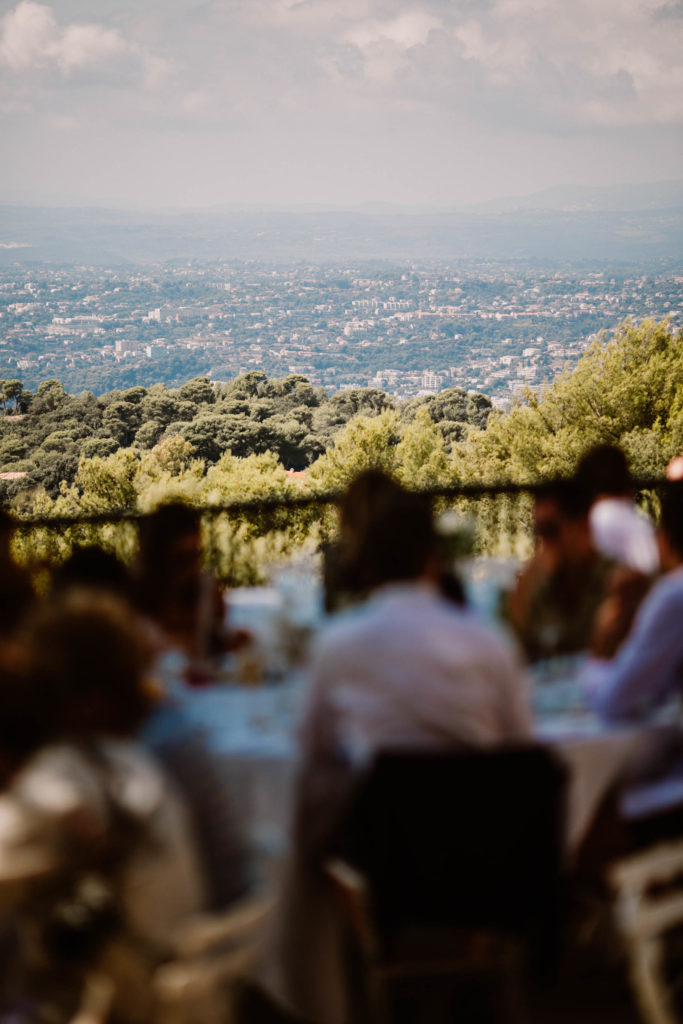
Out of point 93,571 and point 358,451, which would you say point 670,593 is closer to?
point 93,571

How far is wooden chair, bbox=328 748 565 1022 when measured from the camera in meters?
1.24

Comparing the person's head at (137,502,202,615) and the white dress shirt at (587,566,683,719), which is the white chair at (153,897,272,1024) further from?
the person's head at (137,502,202,615)

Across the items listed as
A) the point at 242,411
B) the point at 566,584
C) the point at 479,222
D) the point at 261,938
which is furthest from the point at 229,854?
the point at 479,222

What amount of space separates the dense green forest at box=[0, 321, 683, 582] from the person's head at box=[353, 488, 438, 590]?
27.3m

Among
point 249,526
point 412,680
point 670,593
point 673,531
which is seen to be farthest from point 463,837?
point 249,526

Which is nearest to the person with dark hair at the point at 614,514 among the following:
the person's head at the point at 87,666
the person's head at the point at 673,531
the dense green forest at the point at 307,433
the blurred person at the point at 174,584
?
the person's head at the point at 673,531

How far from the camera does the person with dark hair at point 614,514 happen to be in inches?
103

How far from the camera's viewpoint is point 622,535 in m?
2.63

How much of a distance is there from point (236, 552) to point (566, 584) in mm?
2733

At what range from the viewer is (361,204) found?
130125 millimetres

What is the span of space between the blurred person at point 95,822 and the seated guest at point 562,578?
120 centimetres

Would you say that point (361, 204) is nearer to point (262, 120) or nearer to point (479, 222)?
point (479, 222)

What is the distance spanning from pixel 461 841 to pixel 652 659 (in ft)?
2.25

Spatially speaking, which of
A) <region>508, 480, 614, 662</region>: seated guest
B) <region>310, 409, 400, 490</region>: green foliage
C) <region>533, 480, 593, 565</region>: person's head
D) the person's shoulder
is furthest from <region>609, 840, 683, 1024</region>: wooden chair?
<region>310, 409, 400, 490</region>: green foliage
